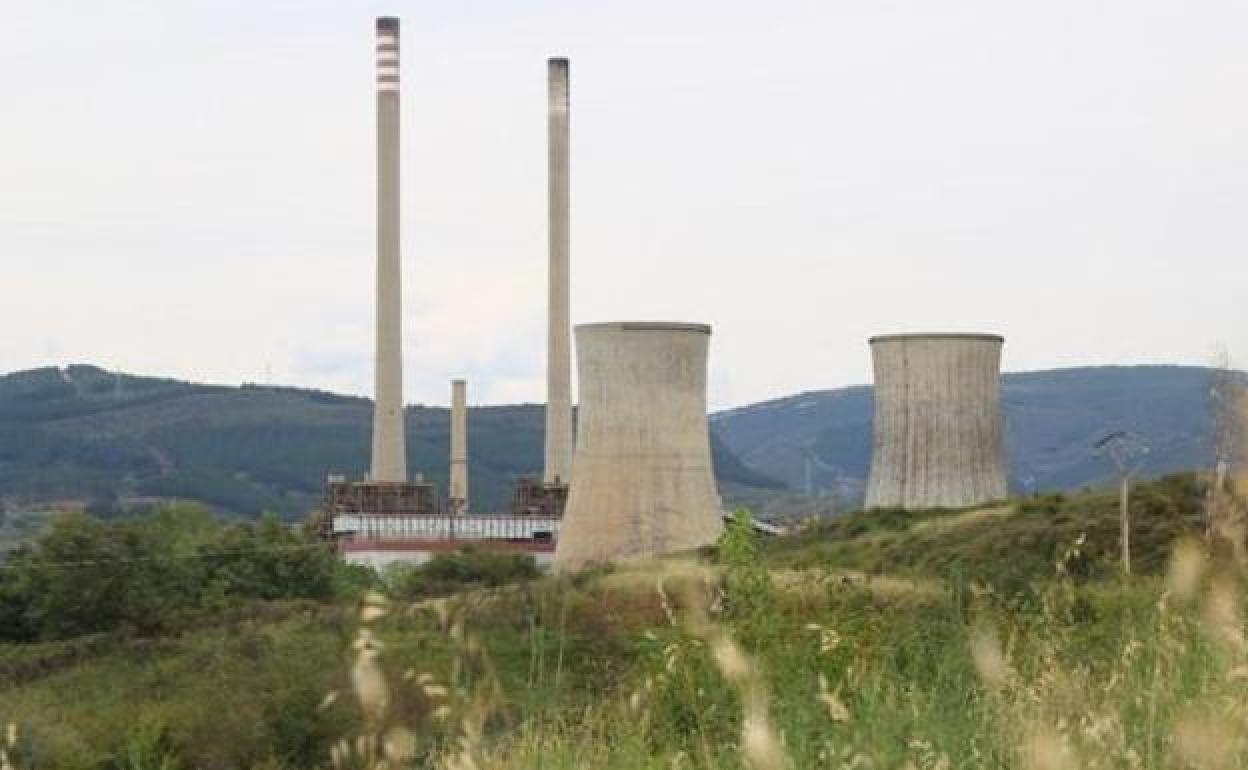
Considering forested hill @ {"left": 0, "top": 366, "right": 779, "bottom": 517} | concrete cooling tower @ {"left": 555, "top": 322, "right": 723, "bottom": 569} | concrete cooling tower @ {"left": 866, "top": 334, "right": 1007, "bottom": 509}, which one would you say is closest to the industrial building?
concrete cooling tower @ {"left": 555, "top": 322, "right": 723, "bottom": 569}

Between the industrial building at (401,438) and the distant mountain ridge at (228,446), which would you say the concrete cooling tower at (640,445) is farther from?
the distant mountain ridge at (228,446)

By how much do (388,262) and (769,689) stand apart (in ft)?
161

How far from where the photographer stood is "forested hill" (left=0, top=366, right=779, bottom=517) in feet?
499

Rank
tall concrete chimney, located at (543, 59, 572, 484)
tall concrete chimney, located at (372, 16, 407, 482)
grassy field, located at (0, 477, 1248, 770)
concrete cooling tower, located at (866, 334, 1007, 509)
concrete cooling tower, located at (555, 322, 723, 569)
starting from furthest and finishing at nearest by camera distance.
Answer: tall concrete chimney, located at (543, 59, 572, 484) < tall concrete chimney, located at (372, 16, 407, 482) < concrete cooling tower, located at (866, 334, 1007, 509) < concrete cooling tower, located at (555, 322, 723, 569) < grassy field, located at (0, 477, 1248, 770)

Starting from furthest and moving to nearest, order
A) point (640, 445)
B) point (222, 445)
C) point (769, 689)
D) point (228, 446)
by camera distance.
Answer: point (222, 445), point (228, 446), point (640, 445), point (769, 689)

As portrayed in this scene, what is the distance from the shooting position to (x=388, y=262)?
55125 millimetres

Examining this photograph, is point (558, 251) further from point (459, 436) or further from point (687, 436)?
point (687, 436)

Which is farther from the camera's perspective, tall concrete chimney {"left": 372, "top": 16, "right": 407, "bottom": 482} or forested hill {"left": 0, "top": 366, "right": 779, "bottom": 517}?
forested hill {"left": 0, "top": 366, "right": 779, "bottom": 517}

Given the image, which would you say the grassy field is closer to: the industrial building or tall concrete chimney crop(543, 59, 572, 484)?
the industrial building

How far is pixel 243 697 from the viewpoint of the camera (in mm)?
22938

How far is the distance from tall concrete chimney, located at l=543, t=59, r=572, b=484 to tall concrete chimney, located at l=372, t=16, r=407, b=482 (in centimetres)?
399

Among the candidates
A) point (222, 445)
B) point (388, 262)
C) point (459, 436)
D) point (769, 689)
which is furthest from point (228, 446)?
point (769, 689)

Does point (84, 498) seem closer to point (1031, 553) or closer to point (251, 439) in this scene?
point (251, 439)

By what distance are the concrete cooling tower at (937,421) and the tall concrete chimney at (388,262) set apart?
18301 mm
